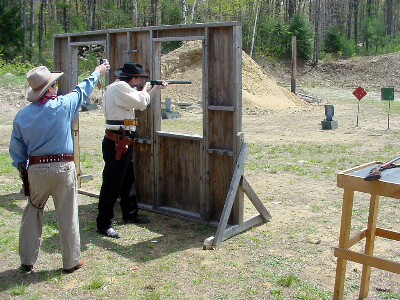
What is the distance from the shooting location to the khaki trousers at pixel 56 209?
5.11 m

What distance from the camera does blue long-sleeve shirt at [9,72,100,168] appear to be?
16.5 ft

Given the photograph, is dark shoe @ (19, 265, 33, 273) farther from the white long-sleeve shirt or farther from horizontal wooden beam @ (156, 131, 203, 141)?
horizontal wooden beam @ (156, 131, 203, 141)

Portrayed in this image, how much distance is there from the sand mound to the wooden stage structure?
15.4 meters

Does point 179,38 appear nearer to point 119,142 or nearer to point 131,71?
point 131,71

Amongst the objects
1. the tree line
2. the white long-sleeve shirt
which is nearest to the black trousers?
the white long-sleeve shirt

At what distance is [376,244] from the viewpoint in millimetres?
6215

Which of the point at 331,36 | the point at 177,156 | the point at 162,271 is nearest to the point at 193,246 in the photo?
the point at 162,271

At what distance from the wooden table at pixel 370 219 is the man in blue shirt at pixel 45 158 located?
253 cm

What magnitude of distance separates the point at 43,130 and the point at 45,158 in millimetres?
267

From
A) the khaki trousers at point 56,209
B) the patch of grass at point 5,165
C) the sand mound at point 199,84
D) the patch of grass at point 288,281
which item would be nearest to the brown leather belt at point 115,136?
the khaki trousers at point 56,209

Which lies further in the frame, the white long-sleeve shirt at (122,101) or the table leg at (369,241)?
the white long-sleeve shirt at (122,101)

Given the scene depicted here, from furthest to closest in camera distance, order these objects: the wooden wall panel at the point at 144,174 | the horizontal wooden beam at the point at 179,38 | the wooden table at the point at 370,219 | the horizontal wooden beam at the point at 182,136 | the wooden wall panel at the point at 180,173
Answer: the wooden wall panel at the point at 144,174 < the wooden wall panel at the point at 180,173 < the horizontal wooden beam at the point at 182,136 < the horizontal wooden beam at the point at 179,38 < the wooden table at the point at 370,219

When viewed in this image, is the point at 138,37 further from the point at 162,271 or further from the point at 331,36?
the point at 331,36

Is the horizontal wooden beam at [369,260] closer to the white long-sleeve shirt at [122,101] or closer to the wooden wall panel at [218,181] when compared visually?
the wooden wall panel at [218,181]
